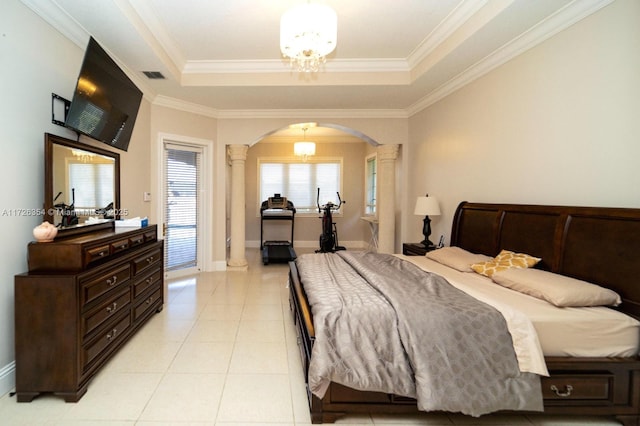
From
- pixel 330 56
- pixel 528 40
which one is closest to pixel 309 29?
pixel 330 56

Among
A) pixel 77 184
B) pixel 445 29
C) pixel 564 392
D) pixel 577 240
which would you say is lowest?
pixel 564 392

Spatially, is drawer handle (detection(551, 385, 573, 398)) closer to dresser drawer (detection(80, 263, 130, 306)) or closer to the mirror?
dresser drawer (detection(80, 263, 130, 306))

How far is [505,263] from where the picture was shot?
249 centimetres

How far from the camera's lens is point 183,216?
4.95 meters

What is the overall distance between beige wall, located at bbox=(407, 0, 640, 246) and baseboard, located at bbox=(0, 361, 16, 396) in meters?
4.32

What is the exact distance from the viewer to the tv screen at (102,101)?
230 cm

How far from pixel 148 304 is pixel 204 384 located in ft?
4.43

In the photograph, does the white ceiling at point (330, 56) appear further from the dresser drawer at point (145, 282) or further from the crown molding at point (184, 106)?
the dresser drawer at point (145, 282)

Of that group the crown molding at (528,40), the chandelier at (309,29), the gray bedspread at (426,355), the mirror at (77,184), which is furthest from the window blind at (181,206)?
the crown molding at (528,40)

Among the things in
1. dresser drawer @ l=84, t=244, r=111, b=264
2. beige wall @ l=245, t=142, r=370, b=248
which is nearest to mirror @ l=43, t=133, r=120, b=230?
dresser drawer @ l=84, t=244, r=111, b=264

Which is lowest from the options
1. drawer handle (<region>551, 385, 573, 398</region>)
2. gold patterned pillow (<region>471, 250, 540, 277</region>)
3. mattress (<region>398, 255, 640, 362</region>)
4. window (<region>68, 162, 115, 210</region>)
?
drawer handle (<region>551, 385, 573, 398</region>)

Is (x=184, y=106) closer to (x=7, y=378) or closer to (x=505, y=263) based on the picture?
(x=7, y=378)

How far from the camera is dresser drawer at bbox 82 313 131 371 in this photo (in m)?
1.99

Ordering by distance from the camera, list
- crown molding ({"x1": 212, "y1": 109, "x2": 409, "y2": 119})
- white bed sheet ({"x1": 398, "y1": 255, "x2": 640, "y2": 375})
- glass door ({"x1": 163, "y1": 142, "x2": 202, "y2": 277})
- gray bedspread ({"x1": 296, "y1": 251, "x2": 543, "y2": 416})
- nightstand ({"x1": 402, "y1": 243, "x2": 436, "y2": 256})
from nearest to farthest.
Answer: gray bedspread ({"x1": 296, "y1": 251, "x2": 543, "y2": 416}), white bed sheet ({"x1": 398, "y1": 255, "x2": 640, "y2": 375}), nightstand ({"x1": 402, "y1": 243, "x2": 436, "y2": 256}), glass door ({"x1": 163, "y1": 142, "x2": 202, "y2": 277}), crown molding ({"x1": 212, "y1": 109, "x2": 409, "y2": 119})
